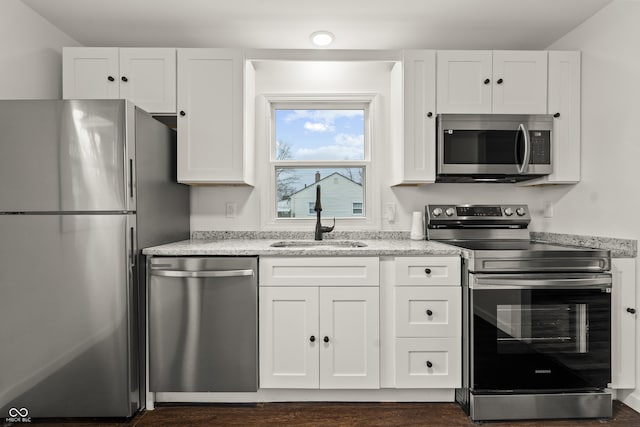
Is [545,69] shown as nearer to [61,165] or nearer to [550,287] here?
[550,287]

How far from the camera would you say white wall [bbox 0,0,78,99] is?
2.03m

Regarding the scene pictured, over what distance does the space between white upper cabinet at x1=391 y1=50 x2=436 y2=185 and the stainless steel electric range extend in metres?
0.68

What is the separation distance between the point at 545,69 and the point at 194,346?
2.83 meters

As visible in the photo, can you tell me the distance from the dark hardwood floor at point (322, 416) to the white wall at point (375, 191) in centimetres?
121

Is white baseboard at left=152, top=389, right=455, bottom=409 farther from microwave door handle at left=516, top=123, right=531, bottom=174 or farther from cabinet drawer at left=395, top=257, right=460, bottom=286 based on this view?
microwave door handle at left=516, top=123, right=531, bottom=174

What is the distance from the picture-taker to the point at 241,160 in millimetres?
2348

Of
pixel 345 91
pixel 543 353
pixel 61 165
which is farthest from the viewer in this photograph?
pixel 345 91

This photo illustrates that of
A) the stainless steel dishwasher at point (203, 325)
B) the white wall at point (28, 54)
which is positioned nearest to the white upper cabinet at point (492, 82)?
the stainless steel dishwasher at point (203, 325)

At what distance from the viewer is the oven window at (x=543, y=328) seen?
195cm

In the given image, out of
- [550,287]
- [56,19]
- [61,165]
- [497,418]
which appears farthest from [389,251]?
[56,19]

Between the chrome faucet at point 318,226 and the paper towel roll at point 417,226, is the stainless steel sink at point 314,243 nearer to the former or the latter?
the chrome faucet at point 318,226

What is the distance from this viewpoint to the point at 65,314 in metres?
1.87

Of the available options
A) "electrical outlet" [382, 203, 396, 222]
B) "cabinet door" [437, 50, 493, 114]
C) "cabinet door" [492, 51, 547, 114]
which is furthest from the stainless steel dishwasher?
"cabinet door" [492, 51, 547, 114]

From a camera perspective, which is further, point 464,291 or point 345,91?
point 345,91
